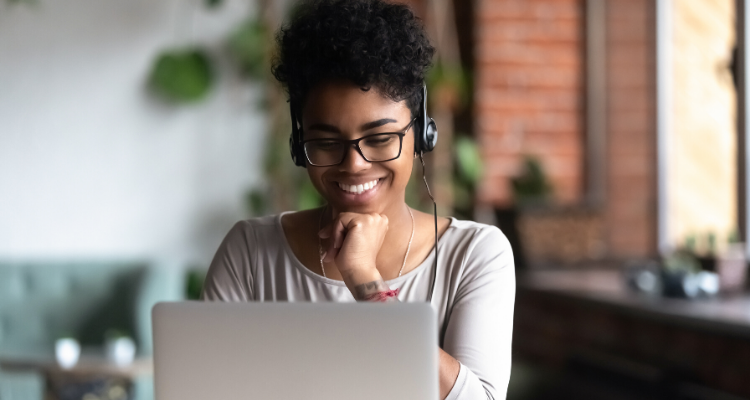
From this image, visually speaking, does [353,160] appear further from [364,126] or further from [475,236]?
[475,236]

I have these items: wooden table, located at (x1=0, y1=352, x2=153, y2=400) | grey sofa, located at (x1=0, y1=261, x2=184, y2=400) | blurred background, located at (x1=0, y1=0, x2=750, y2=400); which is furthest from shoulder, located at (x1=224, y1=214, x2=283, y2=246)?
grey sofa, located at (x1=0, y1=261, x2=184, y2=400)

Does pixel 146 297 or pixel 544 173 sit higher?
pixel 544 173

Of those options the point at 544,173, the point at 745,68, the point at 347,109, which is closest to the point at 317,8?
the point at 347,109

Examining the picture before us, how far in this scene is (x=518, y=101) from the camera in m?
3.24

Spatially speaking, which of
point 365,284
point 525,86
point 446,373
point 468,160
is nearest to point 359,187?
point 365,284

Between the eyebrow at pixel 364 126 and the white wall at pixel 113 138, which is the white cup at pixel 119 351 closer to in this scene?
the white wall at pixel 113 138

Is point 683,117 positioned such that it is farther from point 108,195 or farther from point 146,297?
point 108,195

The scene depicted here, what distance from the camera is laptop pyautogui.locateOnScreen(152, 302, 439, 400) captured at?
76 cm

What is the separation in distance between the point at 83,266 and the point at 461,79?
197 centimetres

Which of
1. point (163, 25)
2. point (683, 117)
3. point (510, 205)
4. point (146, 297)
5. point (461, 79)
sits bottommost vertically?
point (146, 297)

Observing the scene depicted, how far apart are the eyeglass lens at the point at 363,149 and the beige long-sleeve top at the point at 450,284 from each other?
0.57ft

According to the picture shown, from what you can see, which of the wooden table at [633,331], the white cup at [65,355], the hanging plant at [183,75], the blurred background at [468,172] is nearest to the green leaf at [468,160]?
the blurred background at [468,172]

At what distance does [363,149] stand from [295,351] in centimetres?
40

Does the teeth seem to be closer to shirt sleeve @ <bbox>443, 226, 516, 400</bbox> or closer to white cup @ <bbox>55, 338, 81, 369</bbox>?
shirt sleeve @ <bbox>443, 226, 516, 400</bbox>
